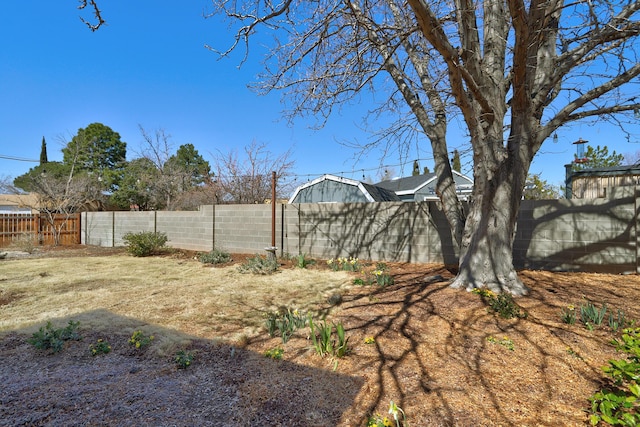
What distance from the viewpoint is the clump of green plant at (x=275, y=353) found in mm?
2888

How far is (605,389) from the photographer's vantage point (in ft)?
6.95

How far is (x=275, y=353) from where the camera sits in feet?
9.61

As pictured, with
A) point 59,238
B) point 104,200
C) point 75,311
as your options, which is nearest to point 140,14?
point 75,311

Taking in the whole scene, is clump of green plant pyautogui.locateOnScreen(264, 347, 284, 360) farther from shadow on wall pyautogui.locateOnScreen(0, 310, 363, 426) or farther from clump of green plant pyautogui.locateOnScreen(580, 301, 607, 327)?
clump of green plant pyautogui.locateOnScreen(580, 301, 607, 327)

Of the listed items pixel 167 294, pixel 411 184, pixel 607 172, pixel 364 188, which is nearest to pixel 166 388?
pixel 167 294

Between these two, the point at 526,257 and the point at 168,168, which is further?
the point at 168,168

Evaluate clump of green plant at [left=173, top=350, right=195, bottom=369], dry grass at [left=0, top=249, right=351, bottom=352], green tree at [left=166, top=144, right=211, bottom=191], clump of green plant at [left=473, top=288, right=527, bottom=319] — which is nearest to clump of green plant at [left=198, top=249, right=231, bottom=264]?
dry grass at [left=0, top=249, right=351, bottom=352]

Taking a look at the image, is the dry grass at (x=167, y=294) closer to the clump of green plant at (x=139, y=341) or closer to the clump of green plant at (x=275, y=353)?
the clump of green plant at (x=139, y=341)

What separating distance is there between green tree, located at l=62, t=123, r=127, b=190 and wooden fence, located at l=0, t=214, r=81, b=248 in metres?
8.67

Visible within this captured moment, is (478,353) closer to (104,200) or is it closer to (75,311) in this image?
(75,311)

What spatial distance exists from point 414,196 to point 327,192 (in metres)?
5.82

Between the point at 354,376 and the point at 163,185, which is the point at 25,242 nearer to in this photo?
the point at 163,185

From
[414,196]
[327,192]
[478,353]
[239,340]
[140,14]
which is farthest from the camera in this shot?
[414,196]

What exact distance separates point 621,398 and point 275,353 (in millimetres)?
2441
